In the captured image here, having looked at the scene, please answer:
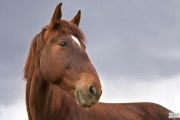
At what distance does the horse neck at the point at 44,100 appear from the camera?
7.71 metres

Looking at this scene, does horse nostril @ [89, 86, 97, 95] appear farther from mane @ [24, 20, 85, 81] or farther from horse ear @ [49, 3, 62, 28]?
horse ear @ [49, 3, 62, 28]

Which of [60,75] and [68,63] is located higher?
[68,63]

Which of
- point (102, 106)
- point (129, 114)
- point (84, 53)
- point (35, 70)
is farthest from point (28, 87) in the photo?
point (129, 114)

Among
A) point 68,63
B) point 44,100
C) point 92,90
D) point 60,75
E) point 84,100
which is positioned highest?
point 68,63

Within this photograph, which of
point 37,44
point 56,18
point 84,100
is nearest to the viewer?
point 84,100

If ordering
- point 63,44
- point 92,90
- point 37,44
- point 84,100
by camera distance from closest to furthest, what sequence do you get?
point 92,90 < point 84,100 < point 63,44 < point 37,44

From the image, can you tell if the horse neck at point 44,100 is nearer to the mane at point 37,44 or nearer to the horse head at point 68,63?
the mane at point 37,44

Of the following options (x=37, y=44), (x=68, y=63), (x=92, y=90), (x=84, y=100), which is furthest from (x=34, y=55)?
(x=92, y=90)

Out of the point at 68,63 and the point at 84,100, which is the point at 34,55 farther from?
the point at 84,100

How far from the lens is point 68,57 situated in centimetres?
714

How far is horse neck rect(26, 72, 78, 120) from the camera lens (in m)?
7.71

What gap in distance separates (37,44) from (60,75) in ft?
3.49

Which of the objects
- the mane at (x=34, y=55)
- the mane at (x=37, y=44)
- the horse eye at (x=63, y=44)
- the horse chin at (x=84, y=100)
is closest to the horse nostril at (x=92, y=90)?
the horse chin at (x=84, y=100)

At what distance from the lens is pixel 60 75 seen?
721 cm
